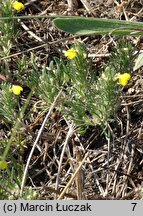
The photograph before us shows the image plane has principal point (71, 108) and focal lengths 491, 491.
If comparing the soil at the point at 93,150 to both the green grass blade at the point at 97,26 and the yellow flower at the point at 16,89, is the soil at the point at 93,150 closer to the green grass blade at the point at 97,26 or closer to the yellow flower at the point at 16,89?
the green grass blade at the point at 97,26

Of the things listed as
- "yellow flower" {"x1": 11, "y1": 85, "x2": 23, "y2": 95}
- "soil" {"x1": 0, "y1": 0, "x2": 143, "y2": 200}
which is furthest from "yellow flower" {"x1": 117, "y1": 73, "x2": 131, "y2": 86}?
"yellow flower" {"x1": 11, "y1": 85, "x2": 23, "y2": 95}

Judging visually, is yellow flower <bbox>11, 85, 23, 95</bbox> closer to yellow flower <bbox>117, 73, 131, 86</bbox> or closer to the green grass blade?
the green grass blade

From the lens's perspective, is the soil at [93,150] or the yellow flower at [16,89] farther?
the yellow flower at [16,89]

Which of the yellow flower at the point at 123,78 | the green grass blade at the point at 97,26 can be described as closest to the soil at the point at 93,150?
the green grass blade at the point at 97,26

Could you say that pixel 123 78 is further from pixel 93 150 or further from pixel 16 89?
pixel 16 89

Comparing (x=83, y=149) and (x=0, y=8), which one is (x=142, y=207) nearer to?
(x=83, y=149)

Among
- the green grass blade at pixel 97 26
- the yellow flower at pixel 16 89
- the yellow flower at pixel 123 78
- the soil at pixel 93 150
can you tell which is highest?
the green grass blade at pixel 97 26

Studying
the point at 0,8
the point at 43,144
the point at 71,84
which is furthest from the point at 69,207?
the point at 0,8

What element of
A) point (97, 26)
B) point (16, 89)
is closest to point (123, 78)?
point (97, 26)
